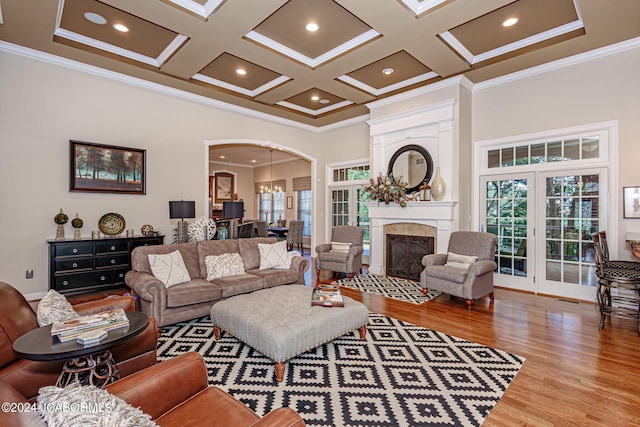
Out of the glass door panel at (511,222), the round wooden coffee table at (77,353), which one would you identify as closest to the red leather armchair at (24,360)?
the round wooden coffee table at (77,353)

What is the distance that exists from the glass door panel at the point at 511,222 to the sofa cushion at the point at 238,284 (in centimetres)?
402

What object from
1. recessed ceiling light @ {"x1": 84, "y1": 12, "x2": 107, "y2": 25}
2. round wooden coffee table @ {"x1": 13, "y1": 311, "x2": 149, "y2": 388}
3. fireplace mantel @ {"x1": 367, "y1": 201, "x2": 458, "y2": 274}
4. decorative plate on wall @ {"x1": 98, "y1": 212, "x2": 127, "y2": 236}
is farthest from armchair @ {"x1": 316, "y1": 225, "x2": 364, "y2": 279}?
recessed ceiling light @ {"x1": 84, "y1": 12, "x2": 107, "y2": 25}

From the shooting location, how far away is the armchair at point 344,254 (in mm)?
5879

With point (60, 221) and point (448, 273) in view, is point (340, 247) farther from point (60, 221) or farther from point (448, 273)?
point (60, 221)

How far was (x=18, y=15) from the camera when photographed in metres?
3.57

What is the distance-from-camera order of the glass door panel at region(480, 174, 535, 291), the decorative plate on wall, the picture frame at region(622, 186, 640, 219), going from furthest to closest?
the glass door panel at region(480, 174, 535, 291) < the decorative plate on wall < the picture frame at region(622, 186, 640, 219)

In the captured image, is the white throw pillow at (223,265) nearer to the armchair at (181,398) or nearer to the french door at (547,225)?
the armchair at (181,398)

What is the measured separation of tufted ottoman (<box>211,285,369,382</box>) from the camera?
2500 mm

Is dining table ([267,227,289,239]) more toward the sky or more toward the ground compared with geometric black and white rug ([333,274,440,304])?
more toward the sky

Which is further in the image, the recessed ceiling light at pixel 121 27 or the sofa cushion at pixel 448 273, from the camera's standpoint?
the sofa cushion at pixel 448 273

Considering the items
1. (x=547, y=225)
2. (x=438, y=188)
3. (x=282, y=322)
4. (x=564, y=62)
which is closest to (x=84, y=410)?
(x=282, y=322)

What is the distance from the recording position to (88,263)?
4.48 meters

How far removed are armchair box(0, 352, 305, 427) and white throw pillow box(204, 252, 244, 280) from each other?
104 inches

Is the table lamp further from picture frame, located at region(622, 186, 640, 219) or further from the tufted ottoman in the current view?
picture frame, located at region(622, 186, 640, 219)
